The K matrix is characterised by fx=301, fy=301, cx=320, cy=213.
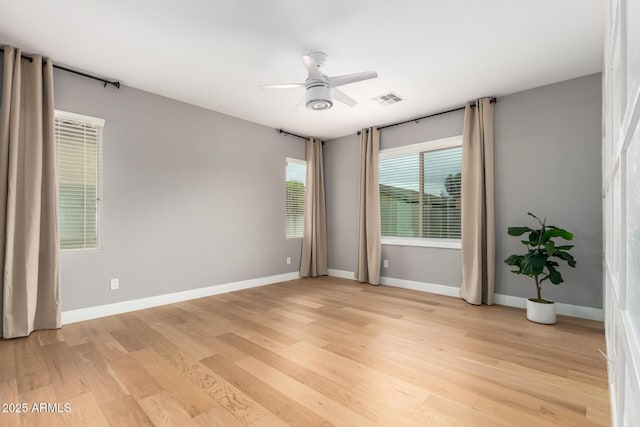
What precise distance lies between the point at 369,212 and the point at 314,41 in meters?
3.01

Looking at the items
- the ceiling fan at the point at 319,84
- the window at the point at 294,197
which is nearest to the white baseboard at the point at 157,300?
the window at the point at 294,197

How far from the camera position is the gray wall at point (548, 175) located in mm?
3277

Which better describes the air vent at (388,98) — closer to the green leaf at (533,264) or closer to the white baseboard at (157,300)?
the green leaf at (533,264)

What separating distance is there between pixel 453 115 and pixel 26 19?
15.3ft

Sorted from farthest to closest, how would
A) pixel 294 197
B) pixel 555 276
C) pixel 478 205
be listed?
pixel 294 197
pixel 478 205
pixel 555 276

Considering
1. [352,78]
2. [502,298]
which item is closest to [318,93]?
[352,78]

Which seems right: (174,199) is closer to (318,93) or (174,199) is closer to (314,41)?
(318,93)

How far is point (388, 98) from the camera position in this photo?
3.94 m

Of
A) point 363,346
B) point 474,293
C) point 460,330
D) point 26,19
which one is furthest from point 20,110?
point 474,293

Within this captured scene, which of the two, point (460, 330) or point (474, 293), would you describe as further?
point (474, 293)

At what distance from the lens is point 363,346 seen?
2.60 meters

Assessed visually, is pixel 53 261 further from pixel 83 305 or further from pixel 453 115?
pixel 453 115

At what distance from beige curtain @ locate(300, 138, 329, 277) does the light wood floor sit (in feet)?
6.86

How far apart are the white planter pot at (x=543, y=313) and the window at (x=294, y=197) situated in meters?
3.64
